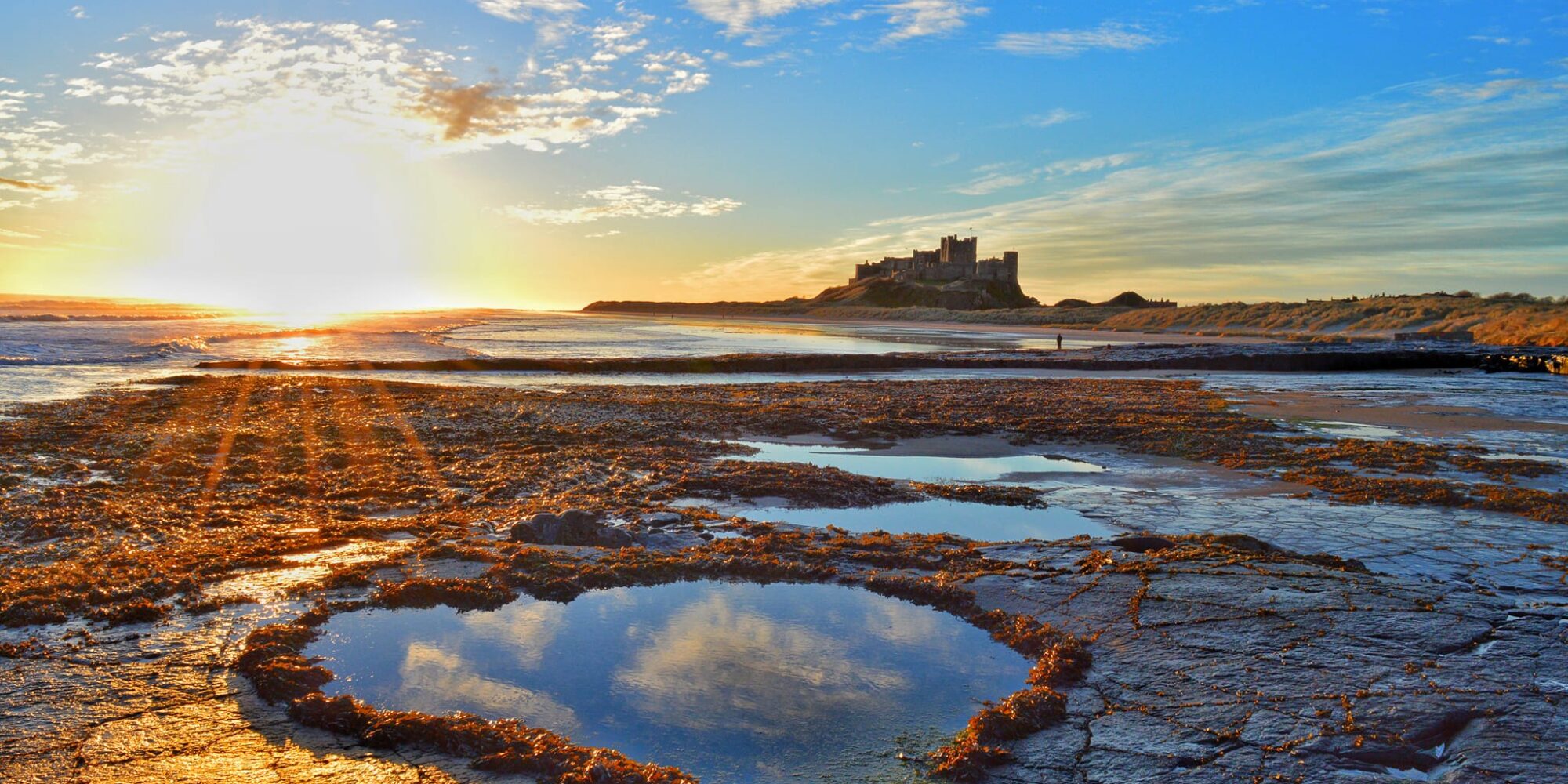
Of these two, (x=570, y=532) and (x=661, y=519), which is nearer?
(x=570, y=532)

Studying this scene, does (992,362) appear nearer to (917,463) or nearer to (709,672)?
(917,463)

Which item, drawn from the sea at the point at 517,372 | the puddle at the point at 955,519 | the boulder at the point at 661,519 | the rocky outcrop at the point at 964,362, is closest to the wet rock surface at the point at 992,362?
the rocky outcrop at the point at 964,362

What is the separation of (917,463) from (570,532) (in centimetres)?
594

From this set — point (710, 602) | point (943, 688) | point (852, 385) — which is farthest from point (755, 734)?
point (852, 385)

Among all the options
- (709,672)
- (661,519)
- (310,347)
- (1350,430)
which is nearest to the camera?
(709,672)

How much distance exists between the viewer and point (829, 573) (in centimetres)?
682

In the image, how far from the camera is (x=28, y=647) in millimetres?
5090

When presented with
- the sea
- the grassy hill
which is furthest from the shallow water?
the grassy hill

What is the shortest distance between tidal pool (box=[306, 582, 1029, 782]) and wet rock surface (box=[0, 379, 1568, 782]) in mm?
411

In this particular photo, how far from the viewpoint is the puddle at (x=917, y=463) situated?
448 inches

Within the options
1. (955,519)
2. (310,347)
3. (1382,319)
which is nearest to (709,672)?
(955,519)

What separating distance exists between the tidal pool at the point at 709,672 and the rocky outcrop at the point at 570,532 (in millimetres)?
1265

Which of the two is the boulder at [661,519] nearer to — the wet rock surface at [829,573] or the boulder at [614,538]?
the wet rock surface at [829,573]

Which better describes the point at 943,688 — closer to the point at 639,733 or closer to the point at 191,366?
the point at 639,733
